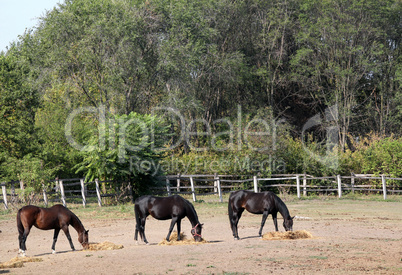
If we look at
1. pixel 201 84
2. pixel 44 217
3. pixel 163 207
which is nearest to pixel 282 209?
pixel 163 207

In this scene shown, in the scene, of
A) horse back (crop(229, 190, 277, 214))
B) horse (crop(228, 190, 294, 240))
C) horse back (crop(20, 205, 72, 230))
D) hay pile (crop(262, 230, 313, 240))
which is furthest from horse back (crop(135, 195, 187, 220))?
hay pile (crop(262, 230, 313, 240))

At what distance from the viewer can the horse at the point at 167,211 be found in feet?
49.8

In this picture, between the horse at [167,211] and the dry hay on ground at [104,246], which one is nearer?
the dry hay on ground at [104,246]

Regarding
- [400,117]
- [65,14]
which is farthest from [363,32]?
[65,14]

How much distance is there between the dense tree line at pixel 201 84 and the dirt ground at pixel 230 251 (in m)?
9.68

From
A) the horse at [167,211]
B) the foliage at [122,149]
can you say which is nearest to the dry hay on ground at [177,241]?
the horse at [167,211]

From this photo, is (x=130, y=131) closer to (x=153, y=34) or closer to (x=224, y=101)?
(x=153, y=34)

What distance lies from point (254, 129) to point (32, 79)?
51.2ft

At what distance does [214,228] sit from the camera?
19.0 metres

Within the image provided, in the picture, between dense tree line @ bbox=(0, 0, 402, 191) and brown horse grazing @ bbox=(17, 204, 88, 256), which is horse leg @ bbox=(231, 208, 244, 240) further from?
dense tree line @ bbox=(0, 0, 402, 191)

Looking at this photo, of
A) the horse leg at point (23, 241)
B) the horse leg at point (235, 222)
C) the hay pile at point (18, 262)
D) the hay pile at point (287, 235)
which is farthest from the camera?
the horse leg at point (235, 222)

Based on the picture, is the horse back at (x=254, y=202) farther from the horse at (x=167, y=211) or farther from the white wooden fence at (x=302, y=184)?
the white wooden fence at (x=302, y=184)

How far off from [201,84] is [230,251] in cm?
3437

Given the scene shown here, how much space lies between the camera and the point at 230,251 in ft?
44.2
